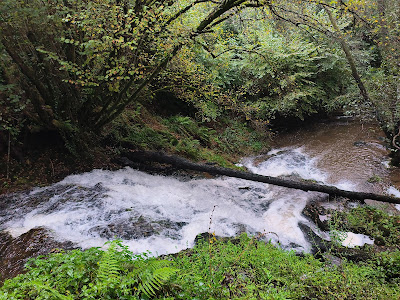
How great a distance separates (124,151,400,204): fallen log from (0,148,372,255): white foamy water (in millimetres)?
516

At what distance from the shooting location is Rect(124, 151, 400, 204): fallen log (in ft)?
23.5

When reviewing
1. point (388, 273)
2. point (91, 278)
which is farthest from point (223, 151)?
point (91, 278)

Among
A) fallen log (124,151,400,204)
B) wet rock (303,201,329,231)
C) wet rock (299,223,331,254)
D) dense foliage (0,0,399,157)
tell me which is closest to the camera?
wet rock (299,223,331,254)

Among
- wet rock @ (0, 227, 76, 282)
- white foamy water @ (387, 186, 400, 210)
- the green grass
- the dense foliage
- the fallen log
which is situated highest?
the dense foliage

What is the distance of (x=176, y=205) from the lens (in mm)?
6926

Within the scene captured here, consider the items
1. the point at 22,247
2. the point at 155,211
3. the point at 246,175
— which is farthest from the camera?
the point at 246,175

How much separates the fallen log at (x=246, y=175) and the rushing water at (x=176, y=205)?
0.52 m

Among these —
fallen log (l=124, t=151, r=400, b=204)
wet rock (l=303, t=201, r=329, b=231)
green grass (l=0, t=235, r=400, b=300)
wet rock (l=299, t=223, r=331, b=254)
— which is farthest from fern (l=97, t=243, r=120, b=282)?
fallen log (l=124, t=151, r=400, b=204)

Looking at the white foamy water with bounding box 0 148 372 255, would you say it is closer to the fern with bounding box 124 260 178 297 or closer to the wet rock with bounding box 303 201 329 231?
the wet rock with bounding box 303 201 329 231

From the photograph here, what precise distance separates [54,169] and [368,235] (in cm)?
837

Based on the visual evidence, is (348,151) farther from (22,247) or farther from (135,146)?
(22,247)

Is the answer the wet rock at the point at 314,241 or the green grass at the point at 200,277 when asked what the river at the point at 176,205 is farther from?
the green grass at the point at 200,277

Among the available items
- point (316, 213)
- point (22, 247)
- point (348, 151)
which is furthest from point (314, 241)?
point (348, 151)

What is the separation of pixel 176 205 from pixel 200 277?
4.01 meters
